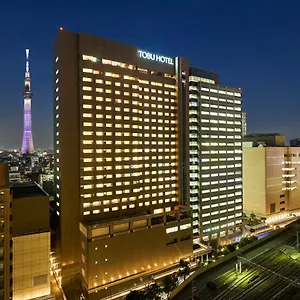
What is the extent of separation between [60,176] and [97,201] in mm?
8682

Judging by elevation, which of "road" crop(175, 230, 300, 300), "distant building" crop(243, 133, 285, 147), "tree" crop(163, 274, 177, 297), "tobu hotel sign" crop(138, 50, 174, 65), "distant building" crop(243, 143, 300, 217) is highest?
"tobu hotel sign" crop(138, 50, 174, 65)

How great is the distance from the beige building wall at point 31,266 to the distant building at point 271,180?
6761 centimetres

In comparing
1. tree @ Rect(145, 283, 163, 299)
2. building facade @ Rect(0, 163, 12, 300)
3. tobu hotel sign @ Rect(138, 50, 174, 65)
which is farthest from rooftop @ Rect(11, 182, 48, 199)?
tobu hotel sign @ Rect(138, 50, 174, 65)

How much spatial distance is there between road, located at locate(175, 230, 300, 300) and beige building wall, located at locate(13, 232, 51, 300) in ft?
72.1

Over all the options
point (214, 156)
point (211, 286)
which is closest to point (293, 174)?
point (214, 156)

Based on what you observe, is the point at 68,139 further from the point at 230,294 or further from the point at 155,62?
the point at 230,294

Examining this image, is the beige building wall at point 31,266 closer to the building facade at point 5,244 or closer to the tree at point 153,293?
the building facade at point 5,244

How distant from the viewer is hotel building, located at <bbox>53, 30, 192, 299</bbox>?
50.1 metres

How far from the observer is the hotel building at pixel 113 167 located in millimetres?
50062

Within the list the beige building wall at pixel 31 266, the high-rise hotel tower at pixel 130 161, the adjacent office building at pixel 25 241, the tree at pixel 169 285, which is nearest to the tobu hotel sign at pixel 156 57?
the high-rise hotel tower at pixel 130 161

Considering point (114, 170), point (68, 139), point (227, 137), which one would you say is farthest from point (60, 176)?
point (227, 137)

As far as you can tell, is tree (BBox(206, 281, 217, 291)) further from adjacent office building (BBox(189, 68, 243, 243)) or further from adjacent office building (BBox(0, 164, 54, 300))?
adjacent office building (BBox(189, 68, 243, 243))

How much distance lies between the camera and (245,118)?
167 meters

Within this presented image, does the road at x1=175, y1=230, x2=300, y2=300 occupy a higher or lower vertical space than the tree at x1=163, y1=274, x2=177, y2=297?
higher
